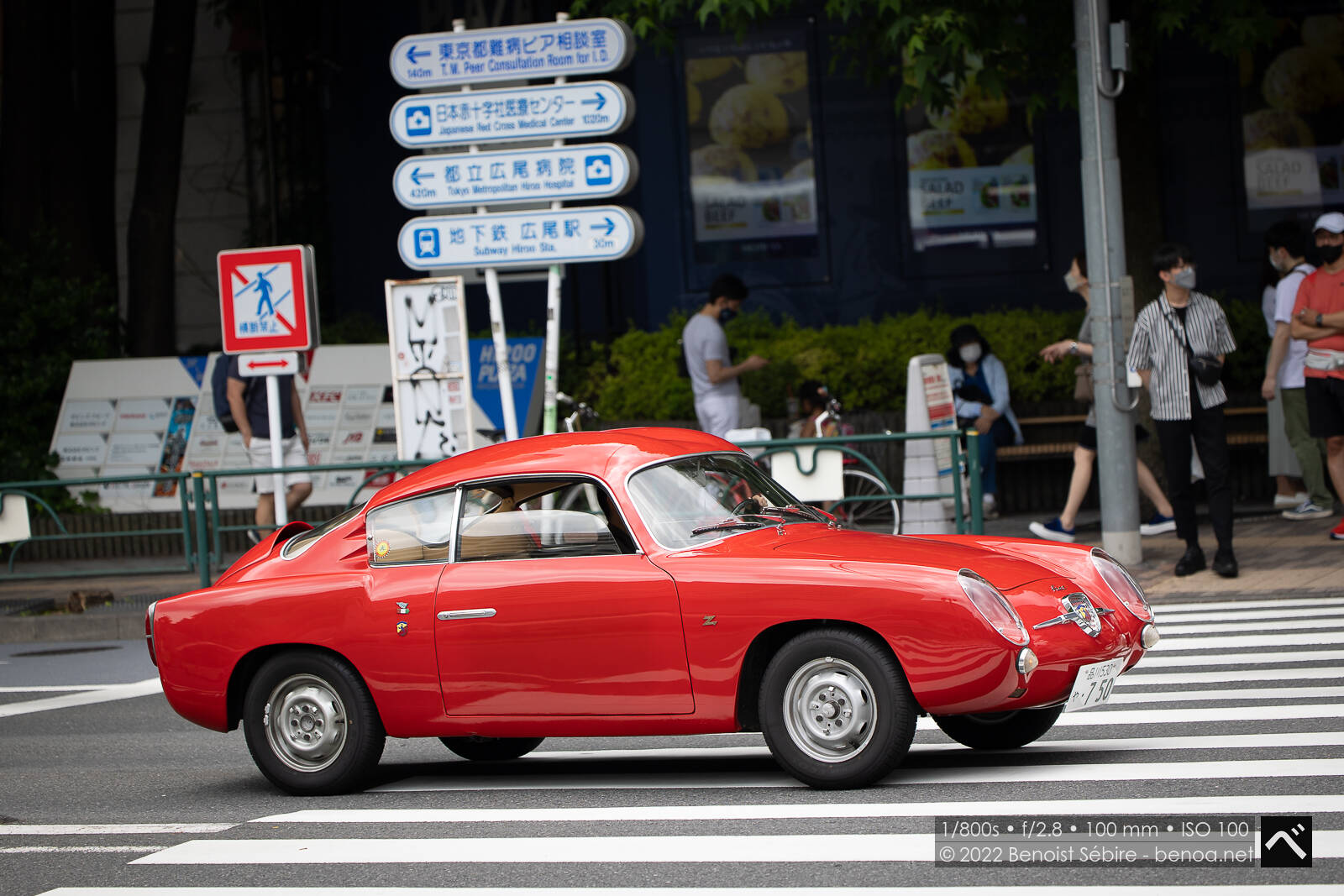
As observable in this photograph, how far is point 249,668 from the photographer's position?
7117 mm

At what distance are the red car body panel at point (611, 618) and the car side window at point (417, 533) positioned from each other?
60 mm

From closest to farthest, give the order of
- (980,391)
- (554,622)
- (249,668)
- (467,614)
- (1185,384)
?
(554,622) → (467,614) → (249,668) → (1185,384) → (980,391)

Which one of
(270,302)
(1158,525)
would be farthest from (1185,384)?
(270,302)

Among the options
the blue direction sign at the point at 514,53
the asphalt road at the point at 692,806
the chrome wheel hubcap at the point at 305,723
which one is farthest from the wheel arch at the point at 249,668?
the blue direction sign at the point at 514,53

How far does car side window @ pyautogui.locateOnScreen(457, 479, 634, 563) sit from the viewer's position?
660cm

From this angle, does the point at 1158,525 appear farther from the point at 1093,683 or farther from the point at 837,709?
the point at 837,709

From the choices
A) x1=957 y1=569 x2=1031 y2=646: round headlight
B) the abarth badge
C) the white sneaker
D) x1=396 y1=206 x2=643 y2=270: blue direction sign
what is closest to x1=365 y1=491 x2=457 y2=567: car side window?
x1=957 y1=569 x2=1031 y2=646: round headlight

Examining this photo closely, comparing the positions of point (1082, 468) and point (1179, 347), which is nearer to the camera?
point (1179, 347)

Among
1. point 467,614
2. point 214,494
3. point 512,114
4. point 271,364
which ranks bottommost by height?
point 467,614

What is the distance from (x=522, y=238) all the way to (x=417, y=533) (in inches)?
269

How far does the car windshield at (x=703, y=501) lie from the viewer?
6543mm

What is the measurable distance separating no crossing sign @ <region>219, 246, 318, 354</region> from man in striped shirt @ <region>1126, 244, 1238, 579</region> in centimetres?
689

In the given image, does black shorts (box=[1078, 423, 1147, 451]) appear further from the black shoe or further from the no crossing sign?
the no crossing sign

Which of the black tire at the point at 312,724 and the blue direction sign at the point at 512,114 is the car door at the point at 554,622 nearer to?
the black tire at the point at 312,724
